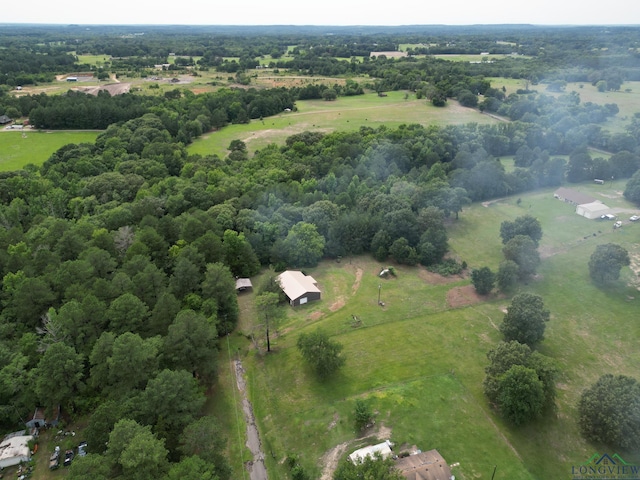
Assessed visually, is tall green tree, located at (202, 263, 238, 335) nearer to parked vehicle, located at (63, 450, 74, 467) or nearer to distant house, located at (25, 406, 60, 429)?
distant house, located at (25, 406, 60, 429)

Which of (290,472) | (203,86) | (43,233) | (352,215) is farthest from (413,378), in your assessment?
(203,86)

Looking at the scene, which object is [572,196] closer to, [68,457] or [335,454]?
[335,454]

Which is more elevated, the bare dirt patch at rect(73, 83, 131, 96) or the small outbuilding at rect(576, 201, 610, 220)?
the bare dirt patch at rect(73, 83, 131, 96)

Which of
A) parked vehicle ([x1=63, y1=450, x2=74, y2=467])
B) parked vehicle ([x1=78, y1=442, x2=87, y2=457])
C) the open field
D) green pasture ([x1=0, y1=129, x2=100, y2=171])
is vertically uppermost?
the open field

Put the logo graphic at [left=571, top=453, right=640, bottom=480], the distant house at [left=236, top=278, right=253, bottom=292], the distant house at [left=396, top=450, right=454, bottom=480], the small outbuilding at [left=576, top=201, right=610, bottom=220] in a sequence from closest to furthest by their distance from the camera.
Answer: the distant house at [left=396, top=450, right=454, bottom=480] < the logo graphic at [left=571, top=453, right=640, bottom=480] < the distant house at [left=236, top=278, right=253, bottom=292] < the small outbuilding at [left=576, top=201, right=610, bottom=220]

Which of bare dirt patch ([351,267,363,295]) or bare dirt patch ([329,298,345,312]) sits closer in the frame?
bare dirt patch ([329,298,345,312])

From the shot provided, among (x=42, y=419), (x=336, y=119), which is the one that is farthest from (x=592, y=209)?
(x=42, y=419)

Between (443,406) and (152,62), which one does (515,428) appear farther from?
(152,62)

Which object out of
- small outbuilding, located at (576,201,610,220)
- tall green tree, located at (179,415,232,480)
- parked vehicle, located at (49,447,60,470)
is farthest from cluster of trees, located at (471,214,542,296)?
parked vehicle, located at (49,447,60,470)
